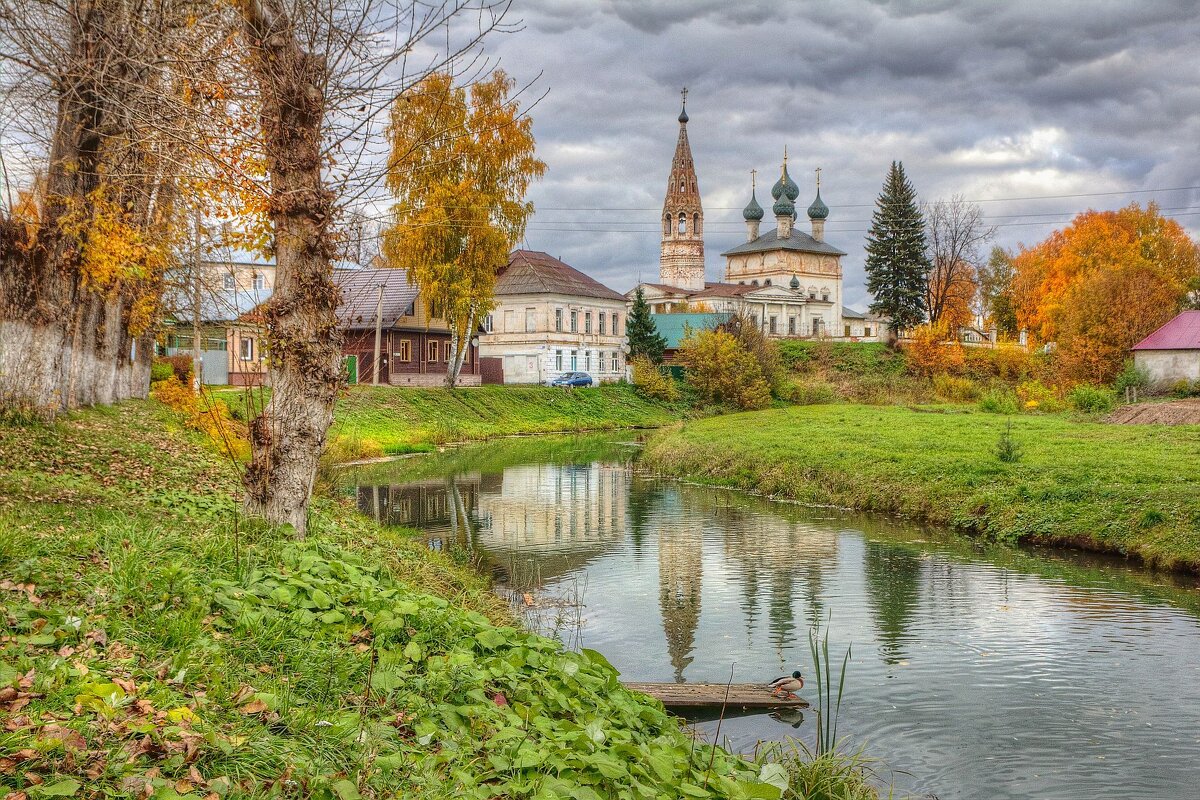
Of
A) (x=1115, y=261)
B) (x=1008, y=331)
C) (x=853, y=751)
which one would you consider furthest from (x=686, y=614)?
(x=1008, y=331)

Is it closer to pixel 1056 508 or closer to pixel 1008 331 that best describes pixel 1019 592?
pixel 1056 508

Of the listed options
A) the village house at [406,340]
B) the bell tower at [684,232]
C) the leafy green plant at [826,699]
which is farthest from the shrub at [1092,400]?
the bell tower at [684,232]

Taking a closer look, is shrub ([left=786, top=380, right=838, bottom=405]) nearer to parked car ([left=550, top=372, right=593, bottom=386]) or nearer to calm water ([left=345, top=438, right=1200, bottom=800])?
parked car ([left=550, top=372, right=593, bottom=386])

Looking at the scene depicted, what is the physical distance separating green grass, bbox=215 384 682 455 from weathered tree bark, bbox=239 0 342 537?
65.0ft

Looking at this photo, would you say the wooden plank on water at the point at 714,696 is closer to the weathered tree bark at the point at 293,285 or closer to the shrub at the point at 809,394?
the weathered tree bark at the point at 293,285

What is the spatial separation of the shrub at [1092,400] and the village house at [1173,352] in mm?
3302

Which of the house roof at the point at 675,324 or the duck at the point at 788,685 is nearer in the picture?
the duck at the point at 788,685

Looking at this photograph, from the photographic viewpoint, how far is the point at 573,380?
185ft

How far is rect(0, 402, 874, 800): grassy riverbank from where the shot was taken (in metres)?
4.40

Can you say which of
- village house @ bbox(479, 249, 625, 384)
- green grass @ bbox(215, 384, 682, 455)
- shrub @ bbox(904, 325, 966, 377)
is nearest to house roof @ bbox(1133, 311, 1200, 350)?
shrub @ bbox(904, 325, 966, 377)

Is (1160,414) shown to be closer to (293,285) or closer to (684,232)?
(293,285)

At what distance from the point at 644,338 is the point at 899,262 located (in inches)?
728

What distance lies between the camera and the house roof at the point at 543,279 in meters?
59.7

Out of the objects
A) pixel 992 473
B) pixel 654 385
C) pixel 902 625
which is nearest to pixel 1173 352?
pixel 992 473
